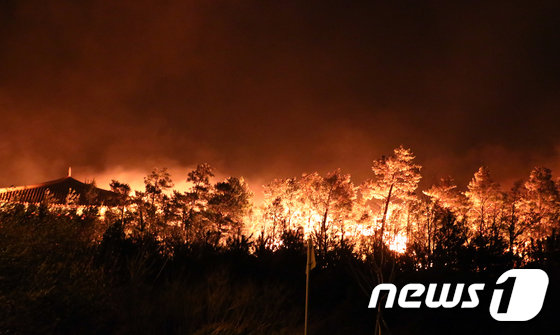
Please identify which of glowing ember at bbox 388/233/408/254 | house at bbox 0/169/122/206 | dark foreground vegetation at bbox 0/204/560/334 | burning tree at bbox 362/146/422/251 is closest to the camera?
dark foreground vegetation at bbox 0/204/560/334

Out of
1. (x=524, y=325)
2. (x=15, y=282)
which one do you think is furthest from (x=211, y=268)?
(x=524, y=325)

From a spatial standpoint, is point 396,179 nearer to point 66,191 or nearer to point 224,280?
point 224,280

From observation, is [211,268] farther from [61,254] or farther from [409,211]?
[409,211]

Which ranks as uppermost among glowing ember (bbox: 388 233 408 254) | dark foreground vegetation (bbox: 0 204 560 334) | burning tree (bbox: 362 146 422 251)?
burning tree (bbox: 362 146 422 251)

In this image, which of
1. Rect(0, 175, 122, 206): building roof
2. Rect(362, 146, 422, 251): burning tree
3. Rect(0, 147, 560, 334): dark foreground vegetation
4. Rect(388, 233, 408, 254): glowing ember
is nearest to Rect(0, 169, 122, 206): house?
Rect(0, 175, 122, 206): building roof

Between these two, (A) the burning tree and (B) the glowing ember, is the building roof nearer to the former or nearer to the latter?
(A) the burning tree

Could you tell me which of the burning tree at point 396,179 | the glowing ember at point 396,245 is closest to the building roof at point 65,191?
the burning tree at point 396,179

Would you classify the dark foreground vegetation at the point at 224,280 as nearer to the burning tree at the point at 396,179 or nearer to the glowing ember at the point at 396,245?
the glowing ember at the point at 396,245

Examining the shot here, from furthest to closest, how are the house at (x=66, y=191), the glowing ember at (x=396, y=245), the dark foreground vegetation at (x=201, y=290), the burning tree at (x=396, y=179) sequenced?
the house at (x=66, y=191)
the burning tree at (x=396, y=179)
the glowing ember at (x=396, y=245)
the dark foreground vegetation at (x=201, y=290)

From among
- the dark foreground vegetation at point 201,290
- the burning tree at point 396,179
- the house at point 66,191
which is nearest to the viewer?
the dark foreground vegetation at point 201,290

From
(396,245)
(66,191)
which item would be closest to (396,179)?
(396,245)

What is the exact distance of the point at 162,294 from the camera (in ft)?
22.8

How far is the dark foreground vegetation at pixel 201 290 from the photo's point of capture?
5.86 metres

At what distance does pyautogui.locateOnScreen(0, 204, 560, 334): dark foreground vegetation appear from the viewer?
5.86m
